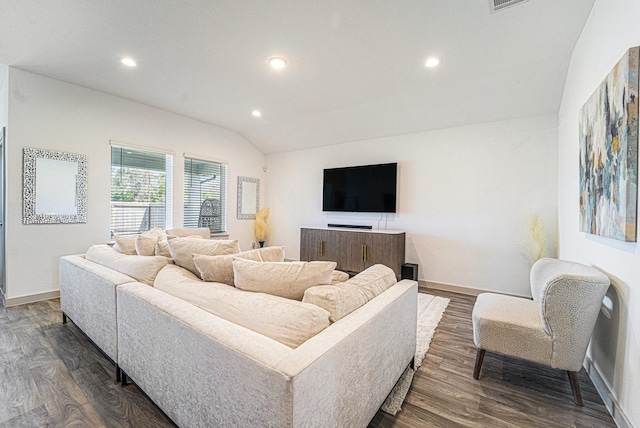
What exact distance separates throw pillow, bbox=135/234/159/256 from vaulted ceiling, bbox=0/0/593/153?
6.30ft

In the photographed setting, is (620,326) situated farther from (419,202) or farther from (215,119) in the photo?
(215,119)

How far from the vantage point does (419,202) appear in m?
4.57

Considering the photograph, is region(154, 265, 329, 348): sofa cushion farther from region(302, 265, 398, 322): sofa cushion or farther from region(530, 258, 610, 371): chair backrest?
region(530, 258, 610, 371): chair backrest

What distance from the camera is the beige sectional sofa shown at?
3.19 ft

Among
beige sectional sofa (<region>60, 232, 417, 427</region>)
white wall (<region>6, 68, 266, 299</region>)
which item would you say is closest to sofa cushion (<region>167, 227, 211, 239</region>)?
white wall (<region>6, 68, 266, 299</region>)

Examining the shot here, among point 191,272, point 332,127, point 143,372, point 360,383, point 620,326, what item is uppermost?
point 332,127

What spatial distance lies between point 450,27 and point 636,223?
2004mm

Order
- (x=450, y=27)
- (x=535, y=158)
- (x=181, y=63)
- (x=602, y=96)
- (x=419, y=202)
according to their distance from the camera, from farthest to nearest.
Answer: (x=419, y=202) < (x=535, y=158) < (x=181, y=63) < (x=450, y=27) < (x=602, y=96)

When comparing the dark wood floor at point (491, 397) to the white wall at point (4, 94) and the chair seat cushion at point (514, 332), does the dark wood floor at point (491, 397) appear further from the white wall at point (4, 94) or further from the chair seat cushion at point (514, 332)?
the white wall at point (4, 94)

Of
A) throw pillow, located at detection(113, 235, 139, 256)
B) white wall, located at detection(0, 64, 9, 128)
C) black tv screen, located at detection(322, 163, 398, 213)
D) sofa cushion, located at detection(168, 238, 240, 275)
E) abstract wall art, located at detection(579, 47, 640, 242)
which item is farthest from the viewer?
black tv screen, located at detection(322, 163, 398, 213)

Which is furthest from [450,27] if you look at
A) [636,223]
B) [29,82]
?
[29,82]

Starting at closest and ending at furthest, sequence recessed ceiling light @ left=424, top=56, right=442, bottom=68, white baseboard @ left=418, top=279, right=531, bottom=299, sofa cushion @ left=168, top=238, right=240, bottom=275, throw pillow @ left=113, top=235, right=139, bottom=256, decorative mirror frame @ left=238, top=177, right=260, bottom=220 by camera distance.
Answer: sofa cushion @ left=168, top=238, right=240, bottom=275 → throw pillow @ left=113, top=235, right=139, bottom=256 → recessed ceiling light @ left=424, top=56, right=442, bottom=68 → white baseboard @ left=418, top=279, right=531, bottom=299 → decorative mirror frame @ left=238, top=177, right=260, bottom=220

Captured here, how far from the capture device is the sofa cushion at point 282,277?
4.97ft

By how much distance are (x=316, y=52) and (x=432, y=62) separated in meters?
1.23
